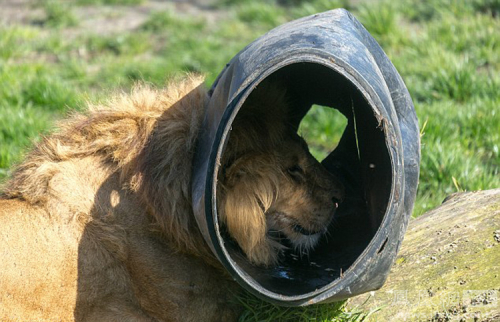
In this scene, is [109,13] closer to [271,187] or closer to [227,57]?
[227,57]

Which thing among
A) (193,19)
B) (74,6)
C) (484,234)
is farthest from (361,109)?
(74,6)

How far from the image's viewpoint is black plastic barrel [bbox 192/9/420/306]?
2.91m

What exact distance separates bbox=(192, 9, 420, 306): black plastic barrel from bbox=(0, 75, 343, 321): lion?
162 millimetres

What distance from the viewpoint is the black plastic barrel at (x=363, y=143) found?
114 inches

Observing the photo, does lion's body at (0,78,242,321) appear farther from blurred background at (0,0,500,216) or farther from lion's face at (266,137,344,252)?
blurred background at (0,0,500,216)

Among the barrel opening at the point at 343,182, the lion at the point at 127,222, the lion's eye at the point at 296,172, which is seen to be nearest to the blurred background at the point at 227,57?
the barrel opening at the point at 343,182

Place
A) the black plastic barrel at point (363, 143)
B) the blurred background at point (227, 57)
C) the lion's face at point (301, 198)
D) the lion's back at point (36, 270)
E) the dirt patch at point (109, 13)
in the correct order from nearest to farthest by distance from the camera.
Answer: the black plastic barrel at point (363, 143), the lion's back at point (36, 270), the lion's face at point (301, 198), the blurred background at point (227, 57), the dirt patch at point (109, 13)

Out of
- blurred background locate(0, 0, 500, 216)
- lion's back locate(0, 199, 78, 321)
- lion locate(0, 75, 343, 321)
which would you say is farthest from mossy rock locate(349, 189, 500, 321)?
lion's back locate(0, 199, 78, 321)

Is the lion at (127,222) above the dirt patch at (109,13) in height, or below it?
above

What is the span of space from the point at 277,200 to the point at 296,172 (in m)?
0.20

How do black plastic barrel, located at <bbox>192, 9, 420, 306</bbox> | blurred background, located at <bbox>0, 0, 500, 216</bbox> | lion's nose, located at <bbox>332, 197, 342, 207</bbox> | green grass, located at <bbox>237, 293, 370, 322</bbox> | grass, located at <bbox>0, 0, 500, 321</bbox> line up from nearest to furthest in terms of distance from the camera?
1. black plastic barrel, located at <bbox>192, 9, 420, 306</bbox>
2. green grass, located at <bbox>237, 293, 370, 322</bbox>
3. lion's nose, located at <bbox>332, 197, 342, 207</bbox>
4. grass, located at <bbox>0, 0, 500, 321</bbox>
5. blurred background, located at <bbox>0, 0, 500, 216</bbox>

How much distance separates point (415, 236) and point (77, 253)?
1718 mm

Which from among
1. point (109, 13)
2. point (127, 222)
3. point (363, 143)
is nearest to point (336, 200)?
point (363, 143)

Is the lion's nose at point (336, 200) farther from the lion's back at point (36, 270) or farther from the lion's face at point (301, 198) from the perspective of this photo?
the lion's back at point (36, 270)
